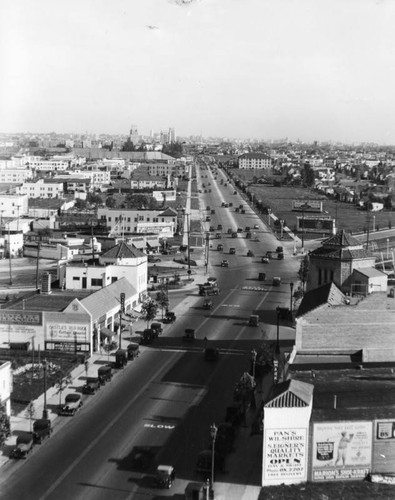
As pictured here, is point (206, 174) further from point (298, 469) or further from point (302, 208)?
point (298, 469)

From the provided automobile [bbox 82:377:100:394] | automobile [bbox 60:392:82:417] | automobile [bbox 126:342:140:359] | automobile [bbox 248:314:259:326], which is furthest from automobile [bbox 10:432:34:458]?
automobile [bbox 248:314:259:326]

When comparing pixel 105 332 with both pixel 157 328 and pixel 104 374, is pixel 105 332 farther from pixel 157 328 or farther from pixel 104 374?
pixel 104 374

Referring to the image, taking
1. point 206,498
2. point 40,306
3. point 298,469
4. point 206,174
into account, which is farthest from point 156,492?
point 206,174

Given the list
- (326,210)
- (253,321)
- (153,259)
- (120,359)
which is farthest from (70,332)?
(326,210)

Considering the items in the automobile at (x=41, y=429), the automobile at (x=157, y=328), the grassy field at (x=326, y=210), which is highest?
the automobile at (x=41, y=429)

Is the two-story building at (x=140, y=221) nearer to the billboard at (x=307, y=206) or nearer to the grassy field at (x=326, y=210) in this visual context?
the grassy field at (x=326, y=210)

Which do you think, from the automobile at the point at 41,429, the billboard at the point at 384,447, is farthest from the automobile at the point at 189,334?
the billboard at the point at 384,447
